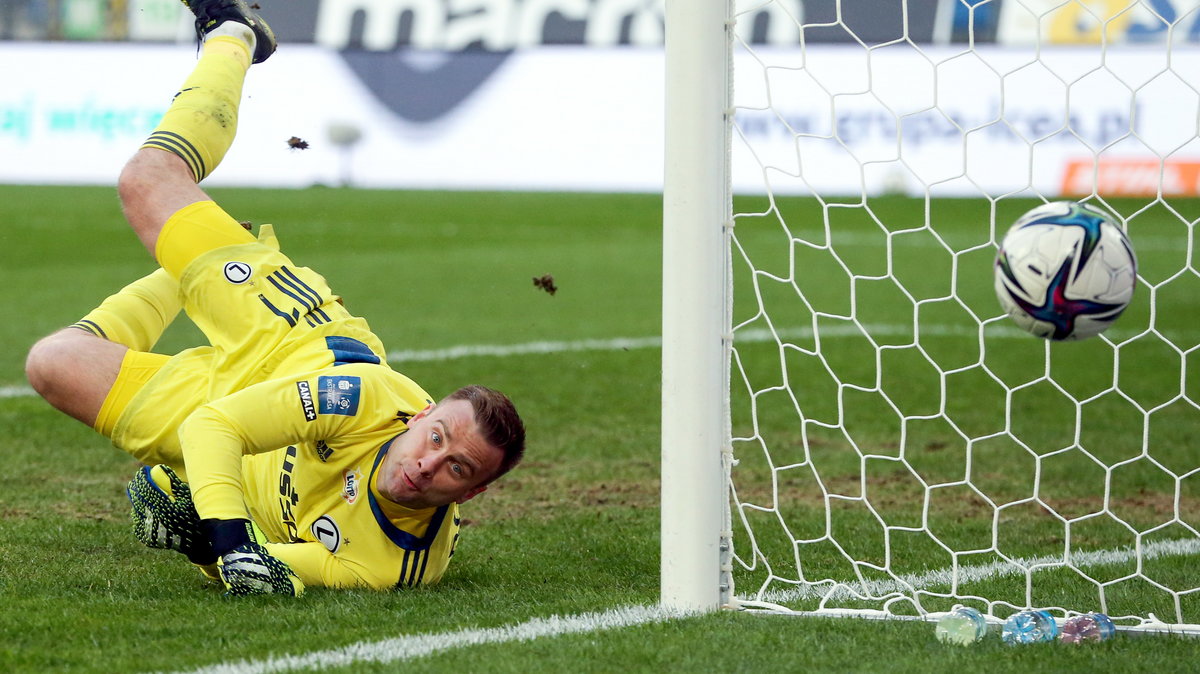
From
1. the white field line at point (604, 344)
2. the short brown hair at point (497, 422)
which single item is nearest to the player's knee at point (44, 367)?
the short brown hair at point (497, 422)

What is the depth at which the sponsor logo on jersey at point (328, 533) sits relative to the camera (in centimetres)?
363

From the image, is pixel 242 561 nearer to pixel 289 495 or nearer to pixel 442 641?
pixel 289 495

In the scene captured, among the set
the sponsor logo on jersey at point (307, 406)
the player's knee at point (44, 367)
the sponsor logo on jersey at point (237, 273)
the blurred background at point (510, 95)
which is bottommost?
the sponsor logo on jersey at point (307, 406)

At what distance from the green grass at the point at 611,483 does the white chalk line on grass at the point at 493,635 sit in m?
0.06

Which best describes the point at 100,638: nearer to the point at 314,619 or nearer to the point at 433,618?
the point at 314,619

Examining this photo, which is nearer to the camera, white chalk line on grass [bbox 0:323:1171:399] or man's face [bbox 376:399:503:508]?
man's face [bbox 376:399:503:508]

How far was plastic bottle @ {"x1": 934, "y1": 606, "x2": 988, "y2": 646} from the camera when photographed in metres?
3.11

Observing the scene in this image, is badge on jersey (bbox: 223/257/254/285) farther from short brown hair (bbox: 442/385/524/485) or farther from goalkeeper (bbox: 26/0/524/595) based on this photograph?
short brown hair (bbox: 442/385/524/485)

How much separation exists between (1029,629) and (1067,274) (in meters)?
0.79

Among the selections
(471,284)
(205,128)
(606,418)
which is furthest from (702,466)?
(471,284)

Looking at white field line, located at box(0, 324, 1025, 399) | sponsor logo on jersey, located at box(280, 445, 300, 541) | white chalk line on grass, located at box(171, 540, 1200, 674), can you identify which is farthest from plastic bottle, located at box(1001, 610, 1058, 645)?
white field line, located at box(0, 324, 1025, 399)

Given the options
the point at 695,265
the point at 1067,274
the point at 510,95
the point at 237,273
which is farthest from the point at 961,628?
the point at 510,95

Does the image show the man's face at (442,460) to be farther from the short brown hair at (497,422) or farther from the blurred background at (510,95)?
the blurred background at (510,95)

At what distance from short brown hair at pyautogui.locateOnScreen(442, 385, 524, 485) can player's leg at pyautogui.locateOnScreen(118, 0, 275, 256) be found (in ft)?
3.31
